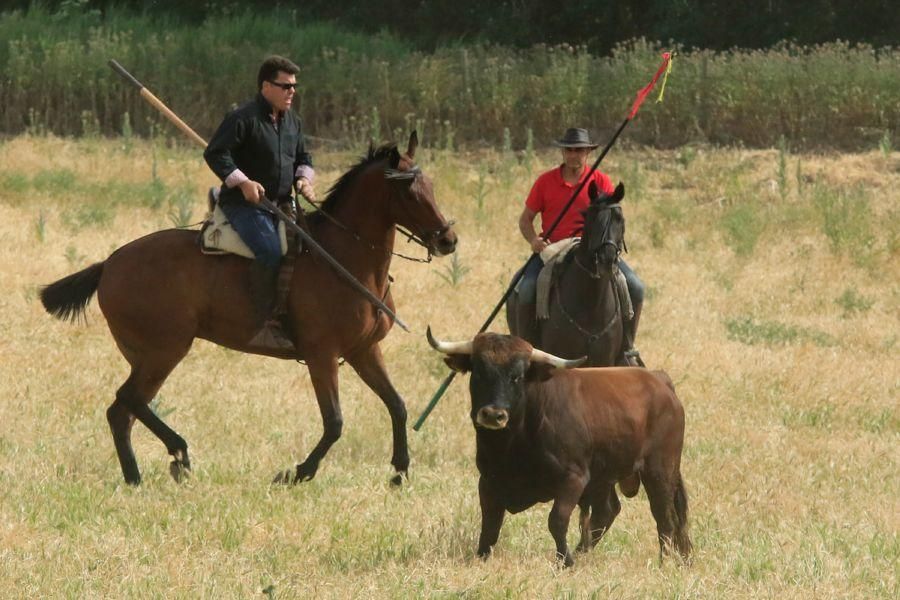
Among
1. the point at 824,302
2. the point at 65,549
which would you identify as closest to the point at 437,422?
the point at 65,549

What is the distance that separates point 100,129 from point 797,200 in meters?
12.8

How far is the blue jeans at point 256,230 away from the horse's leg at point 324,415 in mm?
706

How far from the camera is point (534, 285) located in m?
11.8

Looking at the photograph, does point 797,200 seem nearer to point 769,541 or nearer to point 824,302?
point 824,302

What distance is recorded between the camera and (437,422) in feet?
40.6

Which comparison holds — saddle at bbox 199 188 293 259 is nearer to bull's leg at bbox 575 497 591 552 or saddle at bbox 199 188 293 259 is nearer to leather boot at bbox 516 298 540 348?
leather boot at bbox 516 298 540 348

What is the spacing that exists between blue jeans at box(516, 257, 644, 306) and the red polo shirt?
23 centimetres

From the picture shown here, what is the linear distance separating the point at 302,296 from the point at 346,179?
0.82 m

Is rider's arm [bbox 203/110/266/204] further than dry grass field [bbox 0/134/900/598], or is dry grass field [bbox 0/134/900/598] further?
rider's arm [bbox 203/110/266/204]

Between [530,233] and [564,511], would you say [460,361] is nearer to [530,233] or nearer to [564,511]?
[564,511]

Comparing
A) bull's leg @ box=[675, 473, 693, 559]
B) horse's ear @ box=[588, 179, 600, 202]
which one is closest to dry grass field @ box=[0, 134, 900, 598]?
bull's leg @ box=[675, 473, 693, 559]

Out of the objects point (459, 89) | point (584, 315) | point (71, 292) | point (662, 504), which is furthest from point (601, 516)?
point (459, 89)

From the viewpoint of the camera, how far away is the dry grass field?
8156 mm

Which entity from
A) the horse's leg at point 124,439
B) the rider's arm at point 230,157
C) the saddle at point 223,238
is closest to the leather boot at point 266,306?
the saddle at point 223,238
